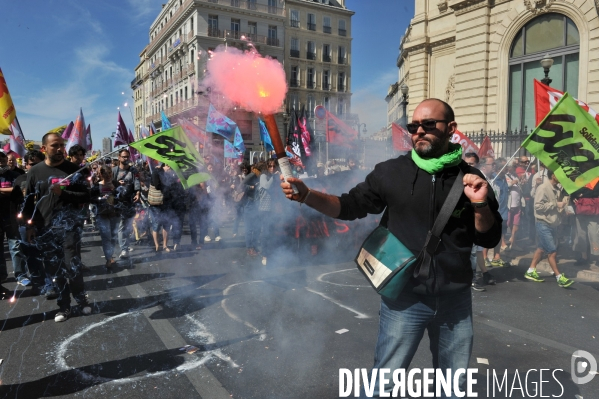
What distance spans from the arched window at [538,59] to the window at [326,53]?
24.2 feet

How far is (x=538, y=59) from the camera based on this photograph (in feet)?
53.1

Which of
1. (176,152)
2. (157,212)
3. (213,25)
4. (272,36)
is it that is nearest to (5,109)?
(157,212)

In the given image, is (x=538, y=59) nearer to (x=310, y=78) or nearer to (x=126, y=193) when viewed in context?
(x=310, y=78)

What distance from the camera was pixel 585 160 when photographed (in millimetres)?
5508

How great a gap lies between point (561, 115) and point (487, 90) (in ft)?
44.9

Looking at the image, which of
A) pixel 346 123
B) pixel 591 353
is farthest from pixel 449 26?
pixel 591 353

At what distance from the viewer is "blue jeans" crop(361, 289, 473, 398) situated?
87.6 inches

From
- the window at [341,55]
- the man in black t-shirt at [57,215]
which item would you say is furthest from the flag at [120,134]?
the man in black t-shirt at [57,215]

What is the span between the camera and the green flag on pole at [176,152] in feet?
20.1

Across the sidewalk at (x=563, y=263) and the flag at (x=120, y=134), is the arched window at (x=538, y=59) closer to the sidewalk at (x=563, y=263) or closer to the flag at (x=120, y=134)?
the sidewalk at (x=563, y=263)

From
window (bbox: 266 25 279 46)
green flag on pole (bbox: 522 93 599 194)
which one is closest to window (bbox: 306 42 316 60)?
window (bbox: 266 25 279 46)

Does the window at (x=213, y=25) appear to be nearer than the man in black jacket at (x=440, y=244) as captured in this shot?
No

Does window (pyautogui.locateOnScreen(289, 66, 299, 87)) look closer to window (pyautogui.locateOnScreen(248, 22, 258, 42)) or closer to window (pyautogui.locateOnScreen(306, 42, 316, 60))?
window (pyautogui.locateOnScreen(306, 42, 316, 60))

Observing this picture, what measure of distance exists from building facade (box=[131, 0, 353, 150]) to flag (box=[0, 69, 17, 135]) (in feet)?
11.6
